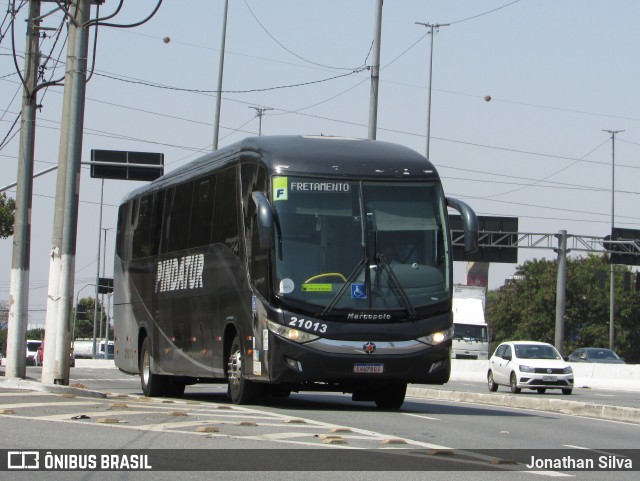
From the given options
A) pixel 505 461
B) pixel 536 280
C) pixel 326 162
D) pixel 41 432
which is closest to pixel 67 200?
pixel 326 162

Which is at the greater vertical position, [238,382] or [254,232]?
[254,232]

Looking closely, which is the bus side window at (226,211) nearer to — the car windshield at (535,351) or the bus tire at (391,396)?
the bus tire at (391,396)

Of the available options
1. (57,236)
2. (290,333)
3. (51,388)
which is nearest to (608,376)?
(57,236)

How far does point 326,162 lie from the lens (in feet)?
57.4

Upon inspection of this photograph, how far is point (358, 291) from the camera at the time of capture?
1689 cm

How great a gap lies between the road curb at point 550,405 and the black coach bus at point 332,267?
3.52 m

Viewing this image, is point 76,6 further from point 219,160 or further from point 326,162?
point 326,162

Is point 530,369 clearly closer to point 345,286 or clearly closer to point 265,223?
point 345,286

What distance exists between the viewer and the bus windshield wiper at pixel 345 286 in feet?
54.9

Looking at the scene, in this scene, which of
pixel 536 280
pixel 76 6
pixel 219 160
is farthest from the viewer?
pixel 536 280

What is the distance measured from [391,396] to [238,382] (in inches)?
97.8

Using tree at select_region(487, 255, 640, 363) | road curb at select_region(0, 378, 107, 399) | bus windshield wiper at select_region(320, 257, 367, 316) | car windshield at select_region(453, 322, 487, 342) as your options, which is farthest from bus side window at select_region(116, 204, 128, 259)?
tree at select_region(487, 255, 640, 363)

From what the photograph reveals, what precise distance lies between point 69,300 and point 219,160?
4.16m

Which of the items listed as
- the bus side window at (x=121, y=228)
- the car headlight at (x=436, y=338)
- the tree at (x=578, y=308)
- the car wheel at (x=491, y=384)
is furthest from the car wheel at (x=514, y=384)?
the tree at (x=578, y=308)
